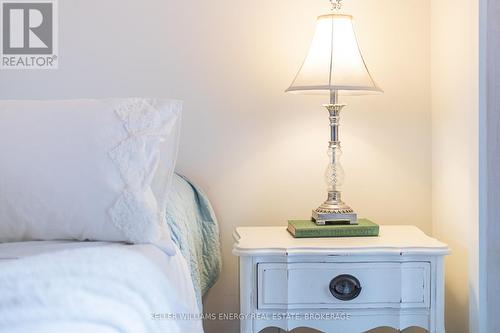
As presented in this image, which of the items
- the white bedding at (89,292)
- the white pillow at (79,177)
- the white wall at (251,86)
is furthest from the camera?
the white wall at (251,86)

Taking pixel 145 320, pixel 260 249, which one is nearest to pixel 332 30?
pixel 260 249

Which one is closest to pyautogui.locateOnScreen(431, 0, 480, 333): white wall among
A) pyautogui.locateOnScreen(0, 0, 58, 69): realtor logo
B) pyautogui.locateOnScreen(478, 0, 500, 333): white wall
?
pyautogui.locateOnScreen(478, 0, 500, 333): white wall

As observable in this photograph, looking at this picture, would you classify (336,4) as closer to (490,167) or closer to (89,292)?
(490,167)

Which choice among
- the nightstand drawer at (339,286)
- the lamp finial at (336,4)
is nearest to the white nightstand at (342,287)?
the nightstand drawer at (339,286)

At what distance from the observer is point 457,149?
6.13 ft

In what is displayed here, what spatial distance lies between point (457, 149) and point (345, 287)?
1.84ft

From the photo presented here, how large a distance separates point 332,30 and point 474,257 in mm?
744

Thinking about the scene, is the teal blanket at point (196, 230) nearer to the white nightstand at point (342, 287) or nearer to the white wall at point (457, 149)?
the white nightstand at point (342, 287)

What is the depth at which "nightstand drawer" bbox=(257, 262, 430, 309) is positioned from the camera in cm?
165

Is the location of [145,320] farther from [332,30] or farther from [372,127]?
[372,127]

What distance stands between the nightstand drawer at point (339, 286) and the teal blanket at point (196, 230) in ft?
0.66

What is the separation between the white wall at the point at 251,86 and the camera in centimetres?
207

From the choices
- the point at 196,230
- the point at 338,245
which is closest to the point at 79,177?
the point at 196,230

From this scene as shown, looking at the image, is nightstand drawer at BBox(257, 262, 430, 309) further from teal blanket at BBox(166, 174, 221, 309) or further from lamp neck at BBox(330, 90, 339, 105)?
lamp neck at BBox(330, 90, 339, 105)
